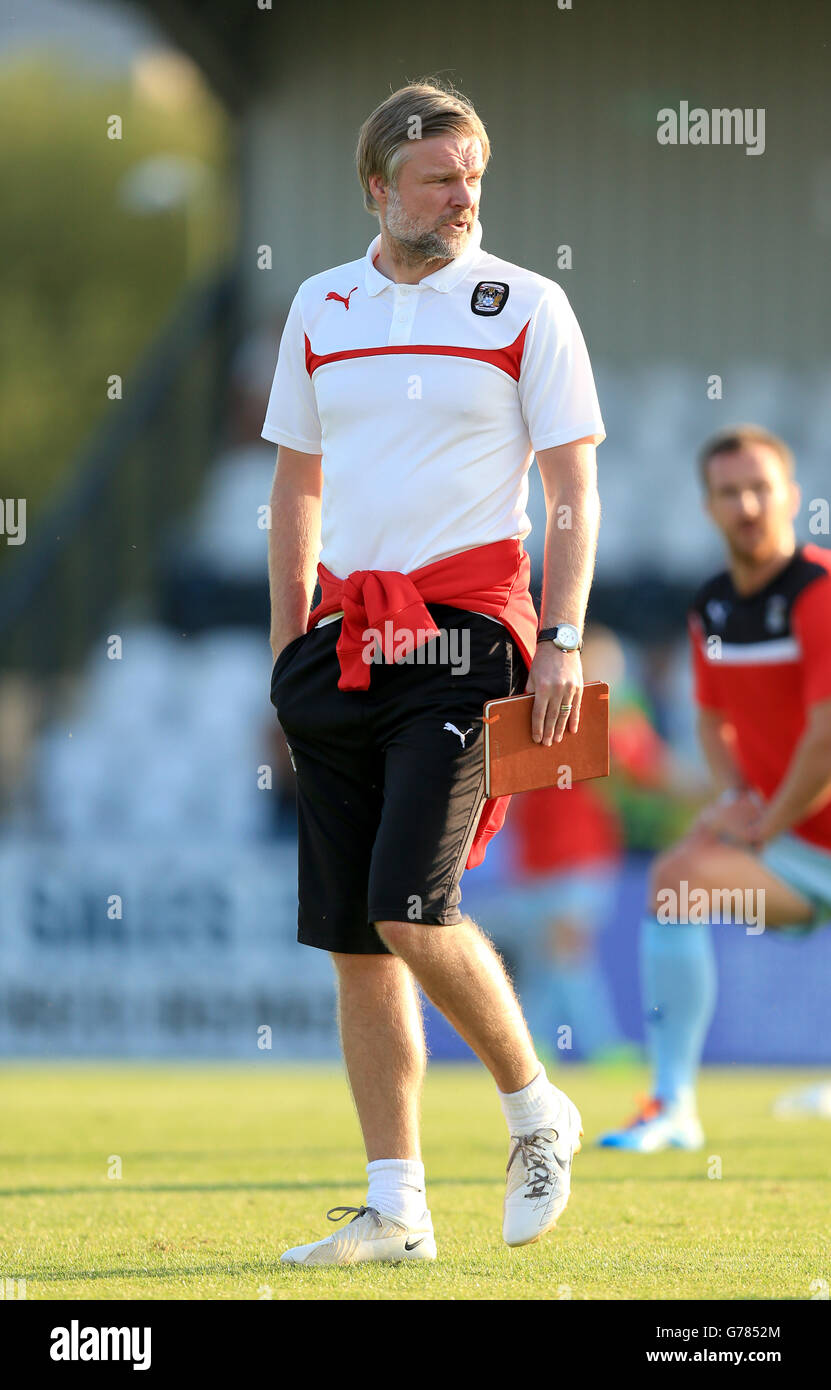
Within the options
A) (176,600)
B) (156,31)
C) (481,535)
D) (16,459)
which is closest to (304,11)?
(156,31)

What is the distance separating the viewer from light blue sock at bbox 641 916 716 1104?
5.32m

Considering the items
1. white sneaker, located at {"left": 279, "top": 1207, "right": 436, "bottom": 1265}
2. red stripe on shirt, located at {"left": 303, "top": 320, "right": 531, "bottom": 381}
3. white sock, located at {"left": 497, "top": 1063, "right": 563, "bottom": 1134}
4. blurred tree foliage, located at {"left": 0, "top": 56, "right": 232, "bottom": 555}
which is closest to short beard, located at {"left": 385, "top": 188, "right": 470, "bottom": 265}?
red stripe on shirt, located at {"left": 303, "top": 320, "right": 531, "bottom": 381}

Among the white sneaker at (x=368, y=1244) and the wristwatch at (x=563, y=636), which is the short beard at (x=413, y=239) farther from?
the white sneaker at (x=368, y=1244)

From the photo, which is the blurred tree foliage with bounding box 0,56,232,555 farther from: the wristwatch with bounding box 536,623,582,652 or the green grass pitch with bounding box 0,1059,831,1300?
the wristwatch with bounding box 536,623,582,652

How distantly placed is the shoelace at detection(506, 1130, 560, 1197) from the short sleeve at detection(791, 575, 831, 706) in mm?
2812

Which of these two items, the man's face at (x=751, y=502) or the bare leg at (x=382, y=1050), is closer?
the bare leg at (x=382, y=1050)

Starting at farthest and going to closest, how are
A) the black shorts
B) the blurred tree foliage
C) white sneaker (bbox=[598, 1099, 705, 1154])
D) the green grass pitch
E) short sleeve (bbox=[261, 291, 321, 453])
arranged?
the blurred tree foliage
white sneaker (bbox=[598, 1099, 705, 1154])
short sleeve (bbox=[261, 291, 321, 453])
the black shorts
the green grass pitch

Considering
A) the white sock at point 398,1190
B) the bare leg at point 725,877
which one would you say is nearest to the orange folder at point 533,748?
the white sock at point 398,1190

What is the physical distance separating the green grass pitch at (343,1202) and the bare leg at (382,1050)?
234mm

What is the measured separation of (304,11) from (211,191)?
1.81m

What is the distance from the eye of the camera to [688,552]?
11906mm

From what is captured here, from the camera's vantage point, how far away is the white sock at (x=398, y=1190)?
311 centimetres
